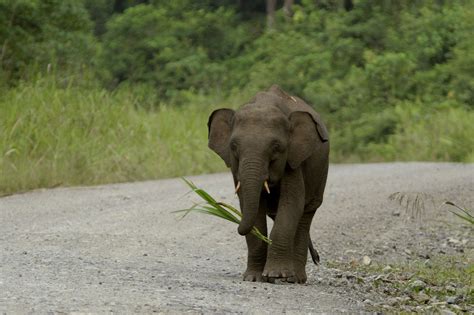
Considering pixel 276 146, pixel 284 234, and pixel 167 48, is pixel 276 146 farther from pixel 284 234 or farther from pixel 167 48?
pixel 167 48

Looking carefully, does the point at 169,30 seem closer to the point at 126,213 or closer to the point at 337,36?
the point at 337,36

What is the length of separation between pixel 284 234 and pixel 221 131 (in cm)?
86

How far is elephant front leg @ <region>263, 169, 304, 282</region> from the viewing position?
8.53 meters

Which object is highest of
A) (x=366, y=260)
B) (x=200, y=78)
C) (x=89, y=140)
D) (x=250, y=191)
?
(x=250, y=191)

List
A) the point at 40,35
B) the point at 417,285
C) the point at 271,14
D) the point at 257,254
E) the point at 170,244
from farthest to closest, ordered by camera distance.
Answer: the point at 271,14 < the point at 40,35 < the point at 170,244 < the point at 417,285 < the point at 257,254

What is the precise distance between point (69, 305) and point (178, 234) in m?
5.61

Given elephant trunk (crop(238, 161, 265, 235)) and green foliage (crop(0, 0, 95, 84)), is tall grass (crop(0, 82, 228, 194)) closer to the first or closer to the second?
green foliage (crop(0, 0, 95, 84))

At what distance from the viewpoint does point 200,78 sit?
121ft

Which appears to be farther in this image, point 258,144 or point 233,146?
point 233,146

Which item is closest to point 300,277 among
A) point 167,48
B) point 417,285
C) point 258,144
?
point 417,285

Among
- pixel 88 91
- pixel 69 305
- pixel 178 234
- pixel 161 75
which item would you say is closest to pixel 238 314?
pixel 69 305

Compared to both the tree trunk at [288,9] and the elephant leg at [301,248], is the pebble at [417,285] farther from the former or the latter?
the tree trunk at [288,9]

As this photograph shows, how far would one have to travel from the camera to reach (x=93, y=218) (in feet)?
42.5

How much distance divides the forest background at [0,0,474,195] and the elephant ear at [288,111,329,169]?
25.7ft
